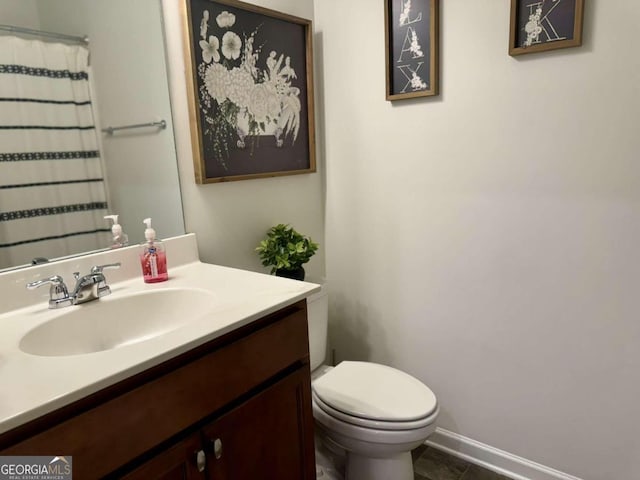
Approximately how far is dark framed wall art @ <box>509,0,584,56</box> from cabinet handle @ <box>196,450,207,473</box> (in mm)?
1465

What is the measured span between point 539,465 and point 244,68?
1836 mm

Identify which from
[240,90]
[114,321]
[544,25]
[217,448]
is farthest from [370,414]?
[544,25]

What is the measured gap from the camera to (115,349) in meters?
0.89

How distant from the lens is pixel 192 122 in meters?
1.50

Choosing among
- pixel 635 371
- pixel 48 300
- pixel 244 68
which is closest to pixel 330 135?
pixel 244 68

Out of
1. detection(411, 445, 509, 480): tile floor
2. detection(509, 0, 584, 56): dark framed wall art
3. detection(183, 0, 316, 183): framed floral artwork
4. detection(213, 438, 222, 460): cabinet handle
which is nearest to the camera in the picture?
detection(213, 438, 222, 460): cabinet handle

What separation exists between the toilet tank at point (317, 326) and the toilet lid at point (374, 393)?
8 centimetres

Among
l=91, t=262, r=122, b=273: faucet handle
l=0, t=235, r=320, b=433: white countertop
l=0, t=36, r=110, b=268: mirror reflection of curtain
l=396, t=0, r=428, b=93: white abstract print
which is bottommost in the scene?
l=0, t=235, r=320, b=433: white countertop

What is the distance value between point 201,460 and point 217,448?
0.04 metres

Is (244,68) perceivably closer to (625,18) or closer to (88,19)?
(88,19)

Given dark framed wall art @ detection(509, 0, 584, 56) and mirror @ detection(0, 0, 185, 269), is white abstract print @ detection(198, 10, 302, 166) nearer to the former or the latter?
mirror @ detection(0, 0, 185, 269)

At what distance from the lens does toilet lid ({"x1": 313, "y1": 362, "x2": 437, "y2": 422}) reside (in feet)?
4.63

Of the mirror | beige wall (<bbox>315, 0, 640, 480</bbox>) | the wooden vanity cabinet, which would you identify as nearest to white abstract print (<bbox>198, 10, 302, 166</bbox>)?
the mirror

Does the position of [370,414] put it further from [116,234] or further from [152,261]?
[116,234]
